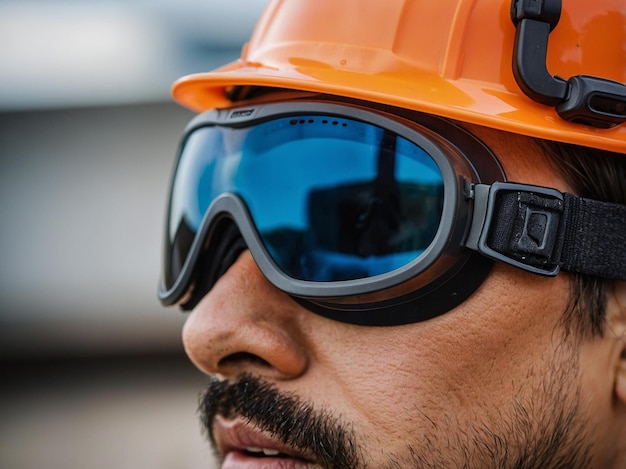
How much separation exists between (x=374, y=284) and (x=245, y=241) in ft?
1.16

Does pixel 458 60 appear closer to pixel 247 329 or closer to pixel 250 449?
pixel 247 329

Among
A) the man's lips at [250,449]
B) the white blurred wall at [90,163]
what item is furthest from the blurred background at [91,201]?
the man's lips at [250,449]

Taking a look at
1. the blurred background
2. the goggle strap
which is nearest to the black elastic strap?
the goggle strap

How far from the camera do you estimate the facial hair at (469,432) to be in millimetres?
Answer: 1601

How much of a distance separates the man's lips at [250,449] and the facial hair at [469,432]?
36mm

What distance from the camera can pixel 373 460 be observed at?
63.3 inches

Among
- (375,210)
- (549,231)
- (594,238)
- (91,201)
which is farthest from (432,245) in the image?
(91,201)

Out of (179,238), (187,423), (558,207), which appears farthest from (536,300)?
(187,423)

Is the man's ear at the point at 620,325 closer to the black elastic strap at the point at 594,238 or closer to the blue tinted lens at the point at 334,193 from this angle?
the black elastic strap at the point at 594,238

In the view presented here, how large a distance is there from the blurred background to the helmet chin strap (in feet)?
19.6

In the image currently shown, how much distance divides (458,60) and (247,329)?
0.77m

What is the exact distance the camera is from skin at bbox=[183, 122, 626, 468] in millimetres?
1597

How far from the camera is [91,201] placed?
7.88m

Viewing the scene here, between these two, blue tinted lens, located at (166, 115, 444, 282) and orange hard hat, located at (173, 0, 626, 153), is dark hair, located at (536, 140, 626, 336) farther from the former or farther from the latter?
blue tinted lens, located at (166, 115, 444, 282)
